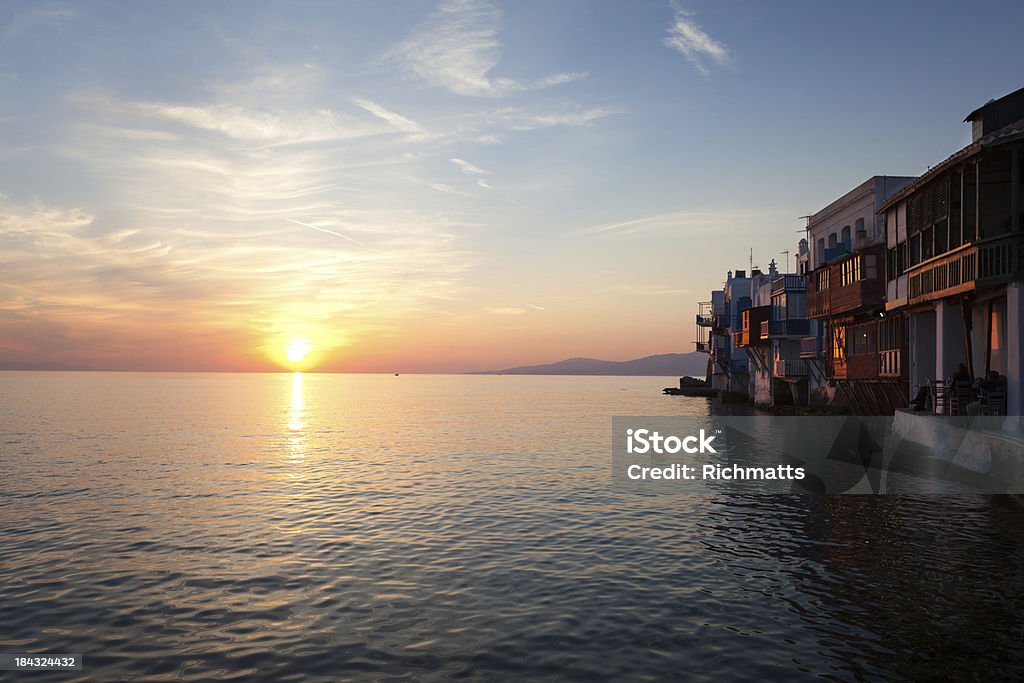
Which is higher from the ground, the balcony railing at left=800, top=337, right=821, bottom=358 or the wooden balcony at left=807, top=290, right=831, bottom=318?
the wooden balcony at left=807, top=290, right=831, bottom=318

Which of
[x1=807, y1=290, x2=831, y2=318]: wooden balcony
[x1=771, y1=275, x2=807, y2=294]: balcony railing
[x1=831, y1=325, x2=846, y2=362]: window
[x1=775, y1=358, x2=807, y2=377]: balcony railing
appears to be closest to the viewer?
[x1=807, y1=290, x2=831, y2=318]: wooden balcony

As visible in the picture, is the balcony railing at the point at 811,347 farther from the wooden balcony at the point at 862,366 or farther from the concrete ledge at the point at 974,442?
the concrete ledge at the point at 974,442

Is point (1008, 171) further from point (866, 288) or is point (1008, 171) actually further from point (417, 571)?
point (417, 571)

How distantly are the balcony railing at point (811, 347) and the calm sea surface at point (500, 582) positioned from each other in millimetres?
37420

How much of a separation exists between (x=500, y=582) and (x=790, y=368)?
60.5 meters

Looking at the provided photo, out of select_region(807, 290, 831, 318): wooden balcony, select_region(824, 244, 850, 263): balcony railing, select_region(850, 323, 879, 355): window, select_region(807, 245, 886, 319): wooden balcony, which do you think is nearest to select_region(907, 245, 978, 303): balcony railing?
select_region(807, 245, 886, 319): wooden balcony

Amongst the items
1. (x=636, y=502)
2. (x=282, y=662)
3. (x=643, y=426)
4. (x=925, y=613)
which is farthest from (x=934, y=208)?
(x=643, y=426)

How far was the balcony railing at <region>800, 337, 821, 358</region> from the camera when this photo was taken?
59.4 metres

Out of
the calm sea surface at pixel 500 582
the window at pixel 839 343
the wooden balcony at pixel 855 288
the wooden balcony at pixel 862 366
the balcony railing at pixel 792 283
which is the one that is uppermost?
the balcony railing at pixel 792 283

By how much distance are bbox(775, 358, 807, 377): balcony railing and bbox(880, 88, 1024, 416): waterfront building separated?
2780 cm

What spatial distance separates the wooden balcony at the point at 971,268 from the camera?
24109 millimetres

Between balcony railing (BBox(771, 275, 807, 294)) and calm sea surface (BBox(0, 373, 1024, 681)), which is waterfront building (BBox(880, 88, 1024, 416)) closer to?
calm sea surface (BBox(0, 373, 1024, 681))
